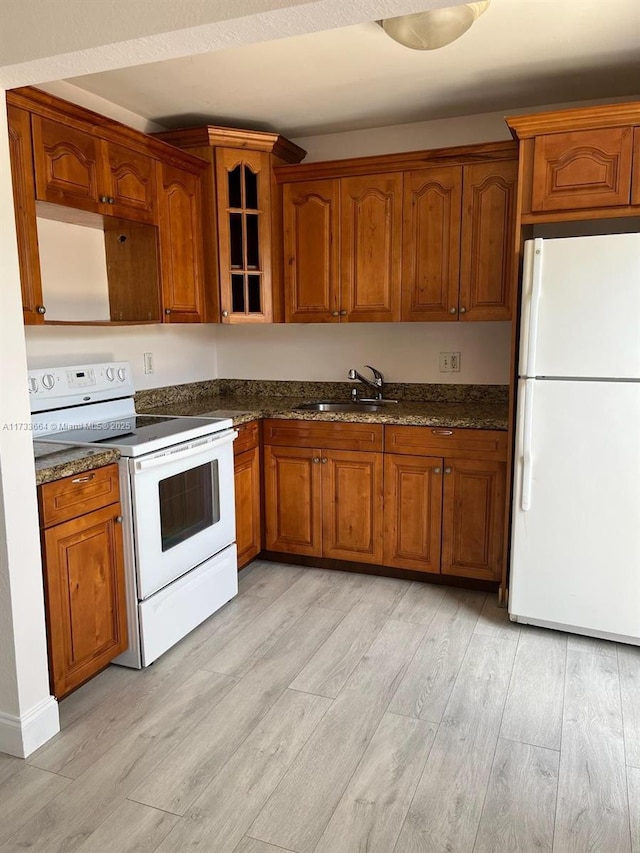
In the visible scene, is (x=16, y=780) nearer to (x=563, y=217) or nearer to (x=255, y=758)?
(x=255, y=758)

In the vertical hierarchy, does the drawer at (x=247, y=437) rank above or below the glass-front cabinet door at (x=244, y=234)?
below

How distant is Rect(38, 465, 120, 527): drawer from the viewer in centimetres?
203

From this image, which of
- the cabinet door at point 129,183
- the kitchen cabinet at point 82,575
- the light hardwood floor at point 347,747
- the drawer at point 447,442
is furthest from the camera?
the drawer at point 447,442

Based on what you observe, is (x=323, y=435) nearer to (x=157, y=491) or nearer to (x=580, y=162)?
(x=157, y=491)

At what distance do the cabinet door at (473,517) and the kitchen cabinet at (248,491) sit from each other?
1002 mm

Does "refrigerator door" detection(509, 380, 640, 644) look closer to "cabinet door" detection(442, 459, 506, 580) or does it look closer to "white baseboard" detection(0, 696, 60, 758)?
"cabinet door" detection(442, 459, 506, 580)

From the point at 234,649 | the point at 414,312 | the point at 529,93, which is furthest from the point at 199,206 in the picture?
the point at 234,649

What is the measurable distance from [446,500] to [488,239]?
129cm

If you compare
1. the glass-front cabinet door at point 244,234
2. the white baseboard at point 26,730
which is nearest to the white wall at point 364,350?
the glass-front cabinet door at point 244,234

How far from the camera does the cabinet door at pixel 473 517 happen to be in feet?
9.87

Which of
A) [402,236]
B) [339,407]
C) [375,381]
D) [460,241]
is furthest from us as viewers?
[339,407]

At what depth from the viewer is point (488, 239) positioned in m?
3.09

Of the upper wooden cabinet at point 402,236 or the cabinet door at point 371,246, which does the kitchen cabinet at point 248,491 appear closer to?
the upper wooden cabinet at point 402,236

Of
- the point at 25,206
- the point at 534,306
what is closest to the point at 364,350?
the point at 534,306
